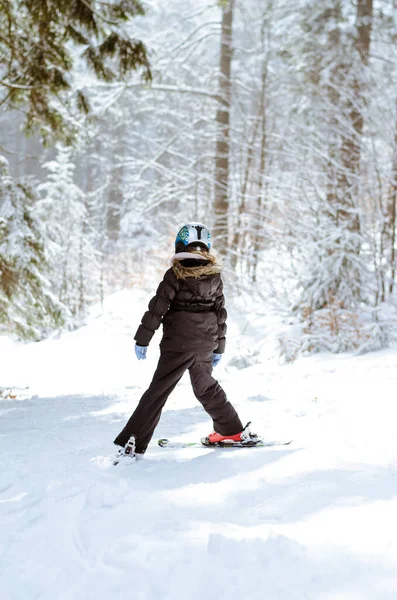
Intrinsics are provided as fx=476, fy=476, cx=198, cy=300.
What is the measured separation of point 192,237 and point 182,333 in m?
0.77

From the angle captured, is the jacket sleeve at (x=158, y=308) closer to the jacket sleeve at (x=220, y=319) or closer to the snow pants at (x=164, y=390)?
the snow pants at (x=164, y=390)

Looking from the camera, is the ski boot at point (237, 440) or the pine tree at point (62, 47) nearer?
the ski boot at point (237, 440)

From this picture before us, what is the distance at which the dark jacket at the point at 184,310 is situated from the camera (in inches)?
147

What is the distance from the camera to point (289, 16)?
11828 mm

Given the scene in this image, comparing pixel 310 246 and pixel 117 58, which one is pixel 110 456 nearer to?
pixel 117 58

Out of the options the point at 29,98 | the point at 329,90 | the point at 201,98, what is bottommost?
the point at 29,98

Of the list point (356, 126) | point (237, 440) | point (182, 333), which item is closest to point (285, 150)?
point (356, 126)

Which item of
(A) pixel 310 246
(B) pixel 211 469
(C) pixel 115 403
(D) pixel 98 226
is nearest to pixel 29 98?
(C) pixel 115 403

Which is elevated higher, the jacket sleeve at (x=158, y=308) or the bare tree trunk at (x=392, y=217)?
the bare tree trunk at (x=392, y=217)

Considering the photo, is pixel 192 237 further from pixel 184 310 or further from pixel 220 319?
pixel 220 319

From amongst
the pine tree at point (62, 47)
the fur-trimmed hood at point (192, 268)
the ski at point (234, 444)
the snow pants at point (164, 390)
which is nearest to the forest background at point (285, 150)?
the pine tree at point (62, 47)

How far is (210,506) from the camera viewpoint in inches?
108

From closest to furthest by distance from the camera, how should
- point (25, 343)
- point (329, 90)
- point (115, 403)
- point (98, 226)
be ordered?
Result: 1. point (115, 403)
2. point (329, 90)
3. point (25, 343)
4. point (98, 226)

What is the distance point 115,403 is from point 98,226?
25.1 m
